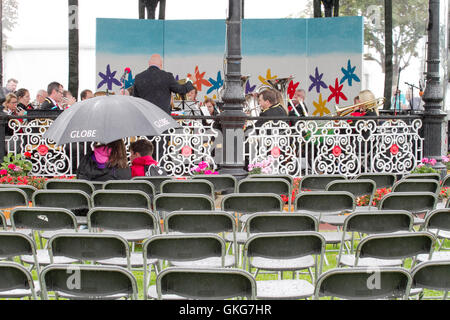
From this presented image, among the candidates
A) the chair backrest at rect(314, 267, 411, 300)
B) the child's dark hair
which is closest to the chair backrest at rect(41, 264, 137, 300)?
the chair backrest at rect(314, 267, 411, 300)

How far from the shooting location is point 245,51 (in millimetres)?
18766

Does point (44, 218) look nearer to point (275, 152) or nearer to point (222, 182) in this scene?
point (222, 182)

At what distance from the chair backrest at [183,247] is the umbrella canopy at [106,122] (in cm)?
299

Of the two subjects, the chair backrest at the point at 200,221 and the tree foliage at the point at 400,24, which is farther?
the tree foliage at the point at 400,24

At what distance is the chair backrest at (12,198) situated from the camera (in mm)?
6764

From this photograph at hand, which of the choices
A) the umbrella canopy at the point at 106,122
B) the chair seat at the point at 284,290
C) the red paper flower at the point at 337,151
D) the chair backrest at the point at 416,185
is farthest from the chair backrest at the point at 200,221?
the red paper flower at the point at 337,151

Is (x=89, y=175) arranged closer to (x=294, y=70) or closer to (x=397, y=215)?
(x=397, y=215)

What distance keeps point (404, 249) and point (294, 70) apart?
14.1 meters

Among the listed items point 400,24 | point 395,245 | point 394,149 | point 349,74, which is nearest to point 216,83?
point 349,74

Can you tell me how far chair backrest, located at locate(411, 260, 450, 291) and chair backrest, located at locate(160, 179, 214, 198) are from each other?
10.9 feet

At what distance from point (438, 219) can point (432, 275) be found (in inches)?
59.8

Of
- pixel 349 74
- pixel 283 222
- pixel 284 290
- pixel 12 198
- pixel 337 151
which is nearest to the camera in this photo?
pixel 284 290

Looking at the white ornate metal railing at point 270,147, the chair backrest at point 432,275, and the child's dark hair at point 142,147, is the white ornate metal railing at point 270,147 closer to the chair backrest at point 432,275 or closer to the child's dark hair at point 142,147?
the child's dark hair at point 142,147

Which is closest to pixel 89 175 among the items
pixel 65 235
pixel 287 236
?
pixel 65 235
